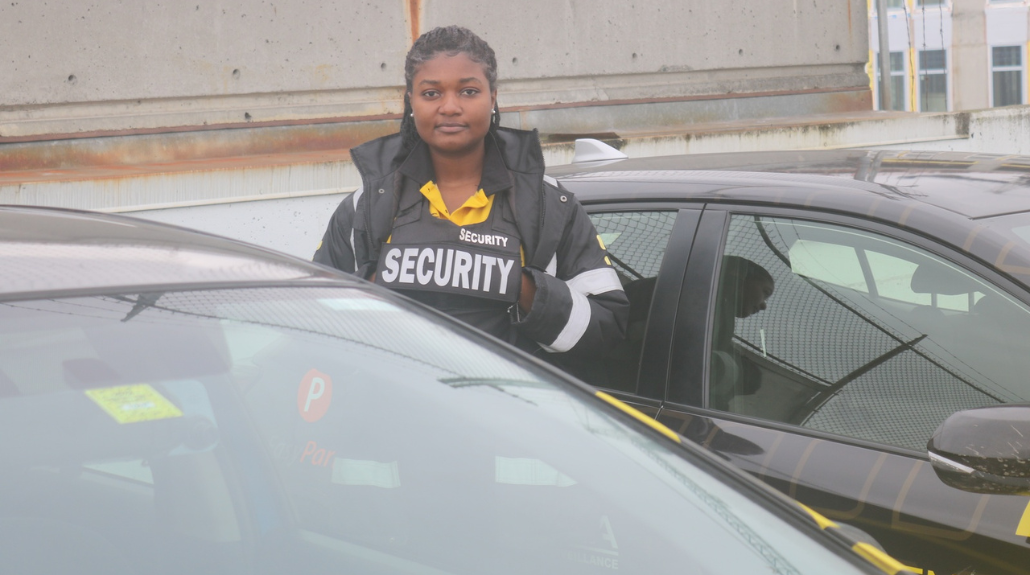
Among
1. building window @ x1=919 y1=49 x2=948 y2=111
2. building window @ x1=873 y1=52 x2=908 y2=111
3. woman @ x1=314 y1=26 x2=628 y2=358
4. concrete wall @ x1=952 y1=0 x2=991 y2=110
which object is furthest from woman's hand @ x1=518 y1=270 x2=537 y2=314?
building window @ x1=873 y1=52 x2=908 y2=111

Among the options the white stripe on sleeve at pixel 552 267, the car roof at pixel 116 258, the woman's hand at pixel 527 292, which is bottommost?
the woman's hand at pixel 527 292

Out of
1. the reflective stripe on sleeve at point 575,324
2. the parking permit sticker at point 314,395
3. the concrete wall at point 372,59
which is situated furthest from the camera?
the concrete wall at point 372,59

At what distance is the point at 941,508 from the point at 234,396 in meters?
1.19

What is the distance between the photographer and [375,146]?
2252 millimetres

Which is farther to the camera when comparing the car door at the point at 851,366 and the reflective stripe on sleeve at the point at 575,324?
the reflective stripe on sleeve at the point at 575,324

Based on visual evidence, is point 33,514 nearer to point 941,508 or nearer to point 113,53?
point 941,508

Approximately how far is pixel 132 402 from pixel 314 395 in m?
0.27

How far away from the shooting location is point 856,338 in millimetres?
1888

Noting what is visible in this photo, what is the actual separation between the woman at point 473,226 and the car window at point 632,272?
0.26 ft

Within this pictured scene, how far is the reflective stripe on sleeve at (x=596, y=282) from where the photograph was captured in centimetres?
210

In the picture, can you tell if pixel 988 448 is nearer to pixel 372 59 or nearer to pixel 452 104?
pixel 452 104

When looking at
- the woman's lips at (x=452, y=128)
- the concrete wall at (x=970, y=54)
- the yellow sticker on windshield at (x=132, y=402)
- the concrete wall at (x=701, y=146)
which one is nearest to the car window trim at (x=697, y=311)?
the woman's lips at (x=452, y=128)

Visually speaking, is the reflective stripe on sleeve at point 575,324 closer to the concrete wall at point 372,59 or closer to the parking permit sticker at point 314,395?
the parking permit sticker at point 314,395

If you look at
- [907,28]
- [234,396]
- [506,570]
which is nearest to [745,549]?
[506,570]
